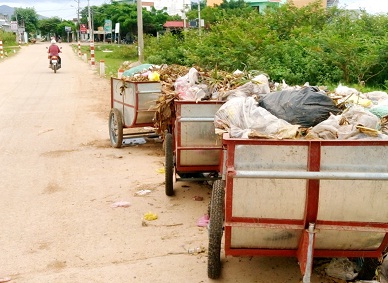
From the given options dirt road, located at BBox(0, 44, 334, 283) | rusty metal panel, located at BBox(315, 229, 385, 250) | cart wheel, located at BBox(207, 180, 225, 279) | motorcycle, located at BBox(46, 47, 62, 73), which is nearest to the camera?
rusty metal panel, located at BBox(315, 229, 385, 250)

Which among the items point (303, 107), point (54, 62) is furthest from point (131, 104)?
point (54, 62)

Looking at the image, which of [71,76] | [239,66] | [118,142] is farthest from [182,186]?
[71,76]

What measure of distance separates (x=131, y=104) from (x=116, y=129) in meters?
0.87

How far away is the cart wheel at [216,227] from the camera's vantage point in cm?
365

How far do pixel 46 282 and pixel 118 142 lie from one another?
4748 millimetres

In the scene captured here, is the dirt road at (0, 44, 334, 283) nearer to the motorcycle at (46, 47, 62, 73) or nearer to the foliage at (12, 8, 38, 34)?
the motorcycle at (46, 47, 62, 73)

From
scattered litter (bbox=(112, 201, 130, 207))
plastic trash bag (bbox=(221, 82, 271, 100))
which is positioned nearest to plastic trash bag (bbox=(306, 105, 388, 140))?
plastic trash bag (bbox=(221, 82, 271, 100))

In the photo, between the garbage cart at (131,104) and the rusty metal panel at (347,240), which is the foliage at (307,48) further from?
the rusty metal panel at (347,240)

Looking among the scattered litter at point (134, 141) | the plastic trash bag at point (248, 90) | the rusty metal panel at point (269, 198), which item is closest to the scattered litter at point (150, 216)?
the plastic trash bag at point (248, 90)

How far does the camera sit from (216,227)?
12.0ft

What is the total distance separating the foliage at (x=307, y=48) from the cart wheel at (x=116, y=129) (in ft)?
8.08

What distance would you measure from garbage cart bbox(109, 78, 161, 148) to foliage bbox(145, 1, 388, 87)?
2.34 meters

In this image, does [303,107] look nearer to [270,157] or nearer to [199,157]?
[270,157]

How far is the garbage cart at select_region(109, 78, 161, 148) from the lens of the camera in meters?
7.62
